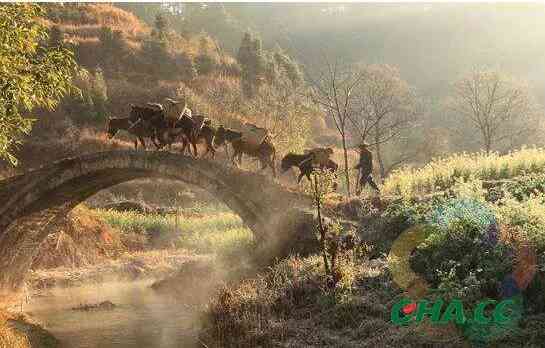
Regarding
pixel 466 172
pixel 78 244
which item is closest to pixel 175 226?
pixel 78 244

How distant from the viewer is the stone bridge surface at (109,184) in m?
18.3

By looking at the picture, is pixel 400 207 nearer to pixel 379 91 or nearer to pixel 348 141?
pixel 379 91

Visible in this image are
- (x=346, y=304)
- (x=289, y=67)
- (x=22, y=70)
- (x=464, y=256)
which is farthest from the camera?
(x=289, y=67)

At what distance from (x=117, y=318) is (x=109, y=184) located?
18.5 ft

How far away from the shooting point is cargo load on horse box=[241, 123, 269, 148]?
64.0 ft

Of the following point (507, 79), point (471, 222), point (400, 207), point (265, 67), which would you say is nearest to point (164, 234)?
point (400, 207)

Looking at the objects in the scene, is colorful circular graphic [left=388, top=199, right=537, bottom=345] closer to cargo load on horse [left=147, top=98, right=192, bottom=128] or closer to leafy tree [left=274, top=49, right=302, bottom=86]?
cargo load on horse [left=147, top=98, right=192, bottom=128]

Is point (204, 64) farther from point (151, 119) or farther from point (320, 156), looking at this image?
point (320, 156)

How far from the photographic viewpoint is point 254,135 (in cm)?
1959

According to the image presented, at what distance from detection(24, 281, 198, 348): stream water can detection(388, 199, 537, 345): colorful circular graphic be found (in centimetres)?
596

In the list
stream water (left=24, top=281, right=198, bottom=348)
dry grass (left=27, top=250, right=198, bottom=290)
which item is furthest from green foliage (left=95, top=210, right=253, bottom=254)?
stream water (left=24, top=281, right=198, bottom=348)

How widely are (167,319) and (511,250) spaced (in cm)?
1179

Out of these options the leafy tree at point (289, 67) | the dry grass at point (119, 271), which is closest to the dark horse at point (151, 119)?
the dry grass at point (119, 271)

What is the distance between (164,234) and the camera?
118 ft
